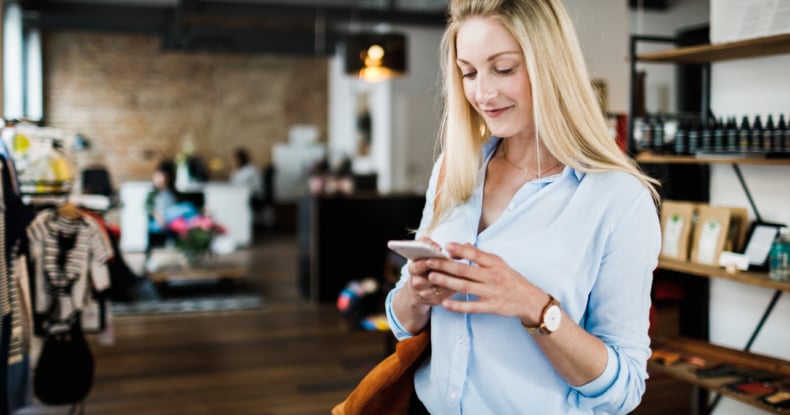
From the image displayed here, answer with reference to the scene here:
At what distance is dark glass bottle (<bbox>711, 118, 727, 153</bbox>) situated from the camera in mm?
2910

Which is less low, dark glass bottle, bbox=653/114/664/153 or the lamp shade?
the lamp shade

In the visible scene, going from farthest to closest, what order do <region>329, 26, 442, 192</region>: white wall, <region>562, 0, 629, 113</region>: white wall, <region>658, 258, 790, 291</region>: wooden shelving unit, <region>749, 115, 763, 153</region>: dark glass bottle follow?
<region>329, 26, 442, 192</region>: white wall < <region>562, 0, 629, 113</region>: white wall < <region>749, 115, 763, 153</region>: dark glass bottle < <region>658, 258, 790, 291</region>: wooden shelving unit

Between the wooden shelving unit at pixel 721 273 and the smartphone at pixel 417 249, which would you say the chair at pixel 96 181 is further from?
the smartphone at pixel 417 249

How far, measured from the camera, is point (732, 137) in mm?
2859

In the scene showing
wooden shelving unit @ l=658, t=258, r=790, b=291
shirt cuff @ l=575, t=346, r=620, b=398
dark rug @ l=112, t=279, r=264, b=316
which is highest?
shirt cuff @ l=575, t=346, r=620, b=398

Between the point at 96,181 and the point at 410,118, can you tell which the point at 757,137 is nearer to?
the point at 96,181

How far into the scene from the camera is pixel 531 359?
48.5 inches

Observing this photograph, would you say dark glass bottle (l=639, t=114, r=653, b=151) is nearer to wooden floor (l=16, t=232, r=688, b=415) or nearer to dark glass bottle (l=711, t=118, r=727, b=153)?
dark glass bottle (l=711, t=118, r=727, b=153)

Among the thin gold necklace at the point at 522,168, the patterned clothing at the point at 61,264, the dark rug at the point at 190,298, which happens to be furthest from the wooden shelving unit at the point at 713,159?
the dark rug at the point at 190,298

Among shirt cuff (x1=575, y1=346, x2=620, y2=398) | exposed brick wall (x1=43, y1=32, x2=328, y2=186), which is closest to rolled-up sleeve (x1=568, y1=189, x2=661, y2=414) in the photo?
shirt cuff (x1=575, y1=346, x2=620, y2=398)

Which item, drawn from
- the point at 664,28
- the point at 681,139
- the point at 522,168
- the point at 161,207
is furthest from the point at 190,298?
the point at 522,168

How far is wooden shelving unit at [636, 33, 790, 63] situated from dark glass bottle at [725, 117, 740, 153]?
28 centimetres

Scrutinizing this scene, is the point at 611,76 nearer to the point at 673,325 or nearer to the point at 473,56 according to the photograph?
the point at 673,325

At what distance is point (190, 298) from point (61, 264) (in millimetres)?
3791
